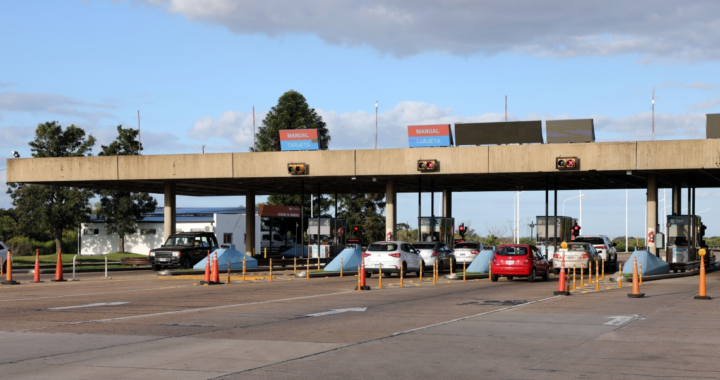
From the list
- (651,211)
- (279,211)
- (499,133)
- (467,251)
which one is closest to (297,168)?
(467,251)

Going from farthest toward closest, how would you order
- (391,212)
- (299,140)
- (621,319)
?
(391,212) → (299,140) → (621,319)

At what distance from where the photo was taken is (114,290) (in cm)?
2366

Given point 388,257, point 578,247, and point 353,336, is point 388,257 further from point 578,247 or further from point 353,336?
point 353,336

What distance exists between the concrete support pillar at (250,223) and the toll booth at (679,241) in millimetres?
28395

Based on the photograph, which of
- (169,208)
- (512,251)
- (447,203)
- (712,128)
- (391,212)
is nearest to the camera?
(512,251)

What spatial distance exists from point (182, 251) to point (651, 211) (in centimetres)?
2479

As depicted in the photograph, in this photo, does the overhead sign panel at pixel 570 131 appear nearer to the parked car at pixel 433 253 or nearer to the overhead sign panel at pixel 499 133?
the overhead sign panel at pixel 499 133

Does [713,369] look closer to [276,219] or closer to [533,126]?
[533,126]

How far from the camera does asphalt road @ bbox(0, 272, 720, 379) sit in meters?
9.60

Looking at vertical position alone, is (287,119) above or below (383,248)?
above

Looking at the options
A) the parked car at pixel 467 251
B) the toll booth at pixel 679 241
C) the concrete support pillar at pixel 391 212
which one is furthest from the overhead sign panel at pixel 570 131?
the concrete support pillar at pixel 391 212

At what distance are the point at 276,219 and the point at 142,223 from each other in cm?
1773

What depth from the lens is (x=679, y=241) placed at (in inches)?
1644

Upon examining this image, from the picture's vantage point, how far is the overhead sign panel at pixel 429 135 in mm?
43594
